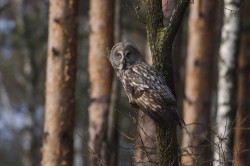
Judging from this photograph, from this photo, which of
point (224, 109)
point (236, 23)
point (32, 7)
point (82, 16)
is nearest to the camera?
point (224, 109)

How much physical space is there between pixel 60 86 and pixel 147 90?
349 cm

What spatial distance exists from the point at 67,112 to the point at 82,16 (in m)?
15.8

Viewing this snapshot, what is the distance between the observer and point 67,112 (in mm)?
9016

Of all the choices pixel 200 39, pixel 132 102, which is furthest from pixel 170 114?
pixel 200 39

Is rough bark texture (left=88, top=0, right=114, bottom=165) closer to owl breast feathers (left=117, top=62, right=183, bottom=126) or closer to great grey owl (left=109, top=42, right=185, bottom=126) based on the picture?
great grey owl (left=109, top=42, right=185, bottom=126)

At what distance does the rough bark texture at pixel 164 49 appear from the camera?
5504 millimetres

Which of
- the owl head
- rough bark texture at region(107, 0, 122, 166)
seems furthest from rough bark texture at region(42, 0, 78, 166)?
the owl head

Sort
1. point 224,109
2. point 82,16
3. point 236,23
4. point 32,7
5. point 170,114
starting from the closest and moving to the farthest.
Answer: point 170,114 → point 224,109 → point 236,23 → point 32,7 → point 82,16

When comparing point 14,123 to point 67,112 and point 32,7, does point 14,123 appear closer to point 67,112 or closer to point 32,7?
point 32,7

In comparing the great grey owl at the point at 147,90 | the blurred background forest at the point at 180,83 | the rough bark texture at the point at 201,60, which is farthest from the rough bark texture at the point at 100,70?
the great grey owl at the point at 147,90

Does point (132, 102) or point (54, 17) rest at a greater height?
point (54, 17)

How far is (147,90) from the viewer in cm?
575

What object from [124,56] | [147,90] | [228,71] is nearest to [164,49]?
[147,90]

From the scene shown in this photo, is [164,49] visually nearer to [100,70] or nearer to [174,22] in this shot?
[174,22]
